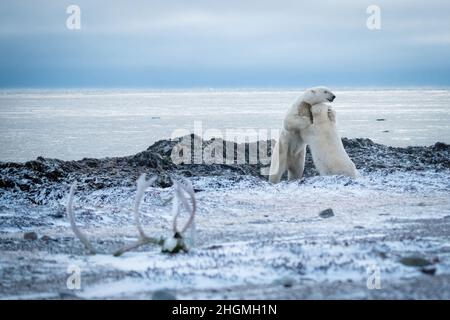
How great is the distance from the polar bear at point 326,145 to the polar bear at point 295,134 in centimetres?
17

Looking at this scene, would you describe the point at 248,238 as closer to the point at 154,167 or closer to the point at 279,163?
the point at 279,163

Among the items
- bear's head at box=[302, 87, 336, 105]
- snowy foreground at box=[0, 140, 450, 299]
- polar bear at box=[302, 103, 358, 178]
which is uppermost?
bear's head at box=[302, 87, 336, 105]

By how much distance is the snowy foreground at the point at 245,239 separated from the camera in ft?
16.3

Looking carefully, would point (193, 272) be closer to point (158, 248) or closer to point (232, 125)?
point (158, 248)

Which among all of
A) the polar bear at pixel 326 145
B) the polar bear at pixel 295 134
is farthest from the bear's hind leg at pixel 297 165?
the polar bear at pixel 326 145

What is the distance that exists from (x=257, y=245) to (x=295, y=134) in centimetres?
576

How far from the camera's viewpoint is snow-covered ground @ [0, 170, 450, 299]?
16.3ft

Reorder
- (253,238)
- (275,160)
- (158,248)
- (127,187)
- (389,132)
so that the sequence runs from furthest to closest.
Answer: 1. (389,132)
2. (275,160)
3. (127,187)
4. (253,238)
5. (158,248)

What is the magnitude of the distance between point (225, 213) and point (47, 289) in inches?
158

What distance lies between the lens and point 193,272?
210 inches

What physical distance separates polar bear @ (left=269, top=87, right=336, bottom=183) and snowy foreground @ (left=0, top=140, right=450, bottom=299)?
3.17ft

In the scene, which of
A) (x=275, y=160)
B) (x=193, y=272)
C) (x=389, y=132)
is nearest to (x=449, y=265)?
(x=193, y=272)

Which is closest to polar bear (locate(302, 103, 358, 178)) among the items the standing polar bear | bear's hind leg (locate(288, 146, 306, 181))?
the standing polar bear

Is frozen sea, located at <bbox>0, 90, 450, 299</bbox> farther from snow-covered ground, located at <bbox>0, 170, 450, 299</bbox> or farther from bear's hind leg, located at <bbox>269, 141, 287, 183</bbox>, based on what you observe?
bear's hind leg, located at <bbox>269, 141, 287, 183</bbox>
